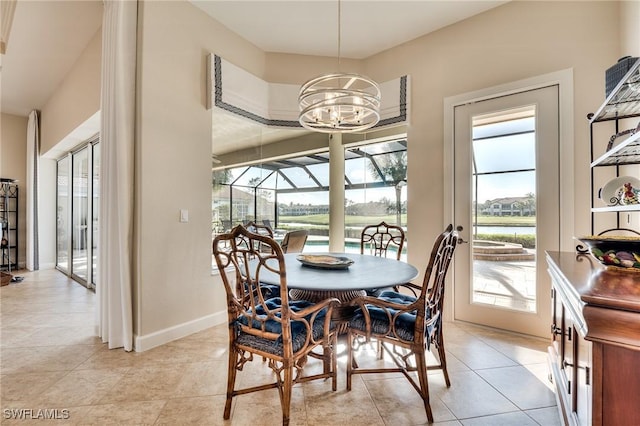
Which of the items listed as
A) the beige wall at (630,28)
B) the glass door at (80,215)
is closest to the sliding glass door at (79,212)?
the glass door at (80,215)

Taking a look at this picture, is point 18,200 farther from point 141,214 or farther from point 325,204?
point 325,204

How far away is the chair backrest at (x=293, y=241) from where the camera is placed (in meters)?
3.12

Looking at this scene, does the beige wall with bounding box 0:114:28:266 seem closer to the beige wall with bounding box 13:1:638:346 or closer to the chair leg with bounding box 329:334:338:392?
the beige wall with bounding box 13:1:638:346

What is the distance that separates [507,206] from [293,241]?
6.91 feet

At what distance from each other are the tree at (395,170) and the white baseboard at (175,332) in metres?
2.31

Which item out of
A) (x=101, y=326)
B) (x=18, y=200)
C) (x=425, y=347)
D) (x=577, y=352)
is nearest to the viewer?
(x=577, y=352)

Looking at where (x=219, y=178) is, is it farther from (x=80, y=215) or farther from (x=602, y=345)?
(x=80, y=215)

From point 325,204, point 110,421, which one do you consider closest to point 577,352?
point 110,421

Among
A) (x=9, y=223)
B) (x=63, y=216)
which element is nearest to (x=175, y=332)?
(x=63, y=216)

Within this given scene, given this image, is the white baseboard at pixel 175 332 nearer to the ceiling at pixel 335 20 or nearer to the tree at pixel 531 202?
the ceiling at pixel 335 20

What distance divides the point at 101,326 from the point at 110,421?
1.26 metres

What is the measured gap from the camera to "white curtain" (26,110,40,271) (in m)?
5.59

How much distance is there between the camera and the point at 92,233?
4.40 meters

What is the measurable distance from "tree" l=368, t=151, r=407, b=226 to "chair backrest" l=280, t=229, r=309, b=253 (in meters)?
1.21
